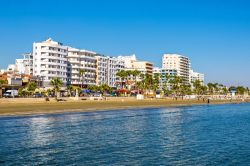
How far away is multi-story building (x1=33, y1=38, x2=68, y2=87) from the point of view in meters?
144

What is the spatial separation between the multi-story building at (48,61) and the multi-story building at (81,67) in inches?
351

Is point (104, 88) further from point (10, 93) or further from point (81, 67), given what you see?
point (10, 93)

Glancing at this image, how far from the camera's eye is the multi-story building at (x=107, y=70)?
6890 inches

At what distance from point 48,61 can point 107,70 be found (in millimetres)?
42739

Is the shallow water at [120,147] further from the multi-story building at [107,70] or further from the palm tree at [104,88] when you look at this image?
the multi-story building at [107,70]

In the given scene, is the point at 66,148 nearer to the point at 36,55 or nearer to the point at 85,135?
the point at 85,135

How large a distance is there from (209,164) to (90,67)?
14629 cm

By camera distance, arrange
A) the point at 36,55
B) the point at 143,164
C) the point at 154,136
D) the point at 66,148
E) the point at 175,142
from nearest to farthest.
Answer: the point at 143,164, the point at 66,148, the point at 175,142, the point at 154,136, the point at 36,55

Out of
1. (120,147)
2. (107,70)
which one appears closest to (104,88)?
(107,70)

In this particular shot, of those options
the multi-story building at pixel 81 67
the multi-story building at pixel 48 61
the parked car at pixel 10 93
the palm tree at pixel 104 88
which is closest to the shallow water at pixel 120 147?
the parked car at pixel 10 93

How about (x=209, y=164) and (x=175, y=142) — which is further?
(x=175, y=142)

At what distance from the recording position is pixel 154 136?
129ft

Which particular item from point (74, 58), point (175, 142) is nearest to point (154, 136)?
point (175, 142)

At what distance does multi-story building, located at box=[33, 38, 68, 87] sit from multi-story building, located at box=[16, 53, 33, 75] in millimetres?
12907
